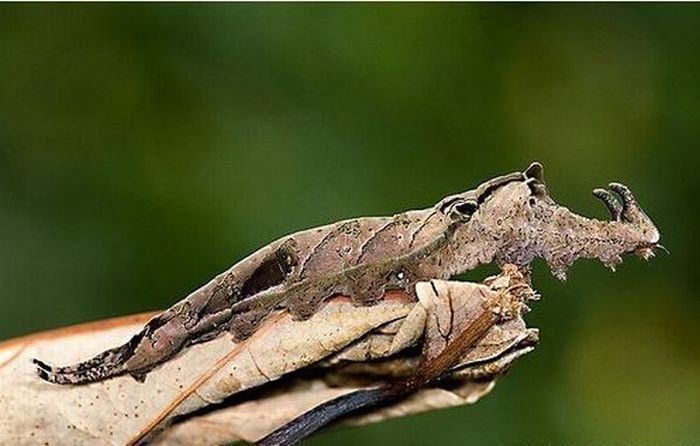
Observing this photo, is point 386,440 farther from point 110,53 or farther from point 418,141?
point 110,53

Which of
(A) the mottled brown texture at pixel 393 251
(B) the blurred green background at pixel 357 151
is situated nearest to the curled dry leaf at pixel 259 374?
(A) the mottled brown texture at pixel 393 251

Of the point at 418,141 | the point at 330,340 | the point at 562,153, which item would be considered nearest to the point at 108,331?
the point at 330,340

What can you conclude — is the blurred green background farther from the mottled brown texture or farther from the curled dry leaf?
the mottled brown texture

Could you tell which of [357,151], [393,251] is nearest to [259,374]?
[393,251]

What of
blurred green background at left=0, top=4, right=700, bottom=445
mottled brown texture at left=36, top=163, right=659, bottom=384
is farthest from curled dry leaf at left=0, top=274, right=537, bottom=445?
blurred green background at left=0, top=4, right=700, bottom=445

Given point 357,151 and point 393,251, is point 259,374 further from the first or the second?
point 357,151

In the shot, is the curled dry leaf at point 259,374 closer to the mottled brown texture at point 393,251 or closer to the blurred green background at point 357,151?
the mottled brown texture at point 393,251

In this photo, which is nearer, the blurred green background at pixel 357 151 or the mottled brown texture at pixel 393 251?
the mottled brown texture at pixel 393 251
